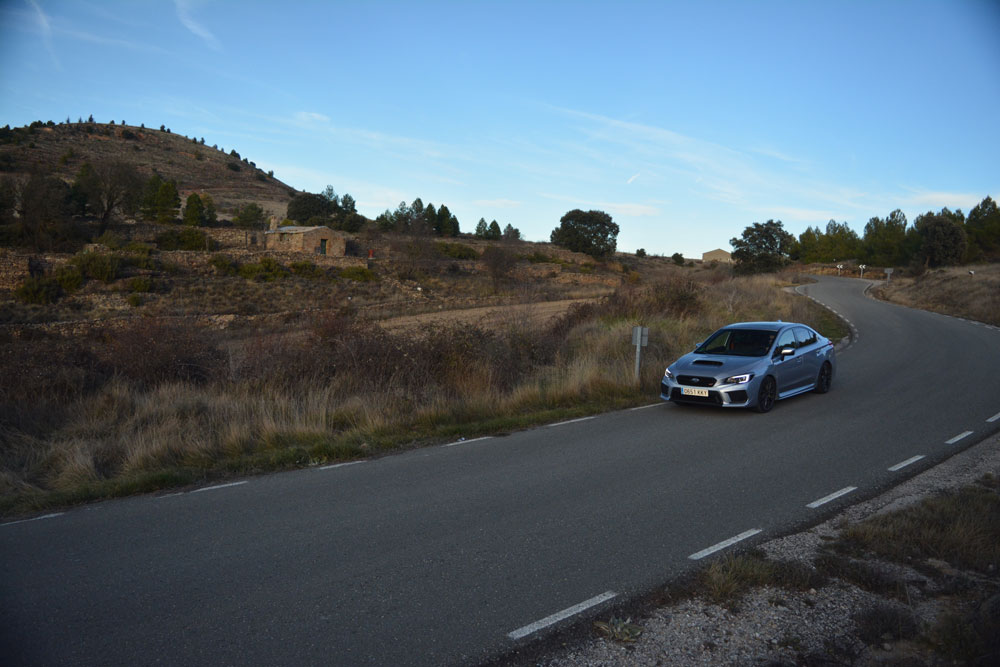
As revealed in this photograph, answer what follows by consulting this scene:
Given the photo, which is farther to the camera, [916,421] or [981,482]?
[916,421]

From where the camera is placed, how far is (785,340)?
38.4ft

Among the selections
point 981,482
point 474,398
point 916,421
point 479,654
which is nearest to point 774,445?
point 981,482

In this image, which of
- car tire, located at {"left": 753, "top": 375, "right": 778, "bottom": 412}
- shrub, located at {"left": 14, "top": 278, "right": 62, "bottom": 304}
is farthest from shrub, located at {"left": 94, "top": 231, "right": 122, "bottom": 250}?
car tire, located at {"left": 753, "top": 375, "right": 778, "bottom": 412}

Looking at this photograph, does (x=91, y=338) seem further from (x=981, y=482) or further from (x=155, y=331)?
(x=981, y=482)

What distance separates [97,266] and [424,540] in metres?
38.7

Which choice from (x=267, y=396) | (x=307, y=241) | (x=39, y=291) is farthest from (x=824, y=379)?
(x=307, y=241)

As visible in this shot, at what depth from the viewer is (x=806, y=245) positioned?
94.3m

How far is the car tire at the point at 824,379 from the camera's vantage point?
12.4 meters

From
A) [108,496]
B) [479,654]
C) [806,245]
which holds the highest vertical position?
[806,245]

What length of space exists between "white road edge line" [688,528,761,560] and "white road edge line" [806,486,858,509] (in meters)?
1.01

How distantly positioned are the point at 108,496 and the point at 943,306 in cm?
4052

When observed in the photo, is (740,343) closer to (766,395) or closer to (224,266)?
(766,395)

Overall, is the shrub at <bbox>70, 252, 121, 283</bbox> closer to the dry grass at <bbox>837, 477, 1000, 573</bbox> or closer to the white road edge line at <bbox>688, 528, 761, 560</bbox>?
the white road edge line at <bbox>688, 528, 761, 560</bbox>

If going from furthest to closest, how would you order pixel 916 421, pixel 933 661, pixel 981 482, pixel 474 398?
1. pixel 474 398
2. pixel 916 421
3. pixel 981 482
4. pixel 933 661
